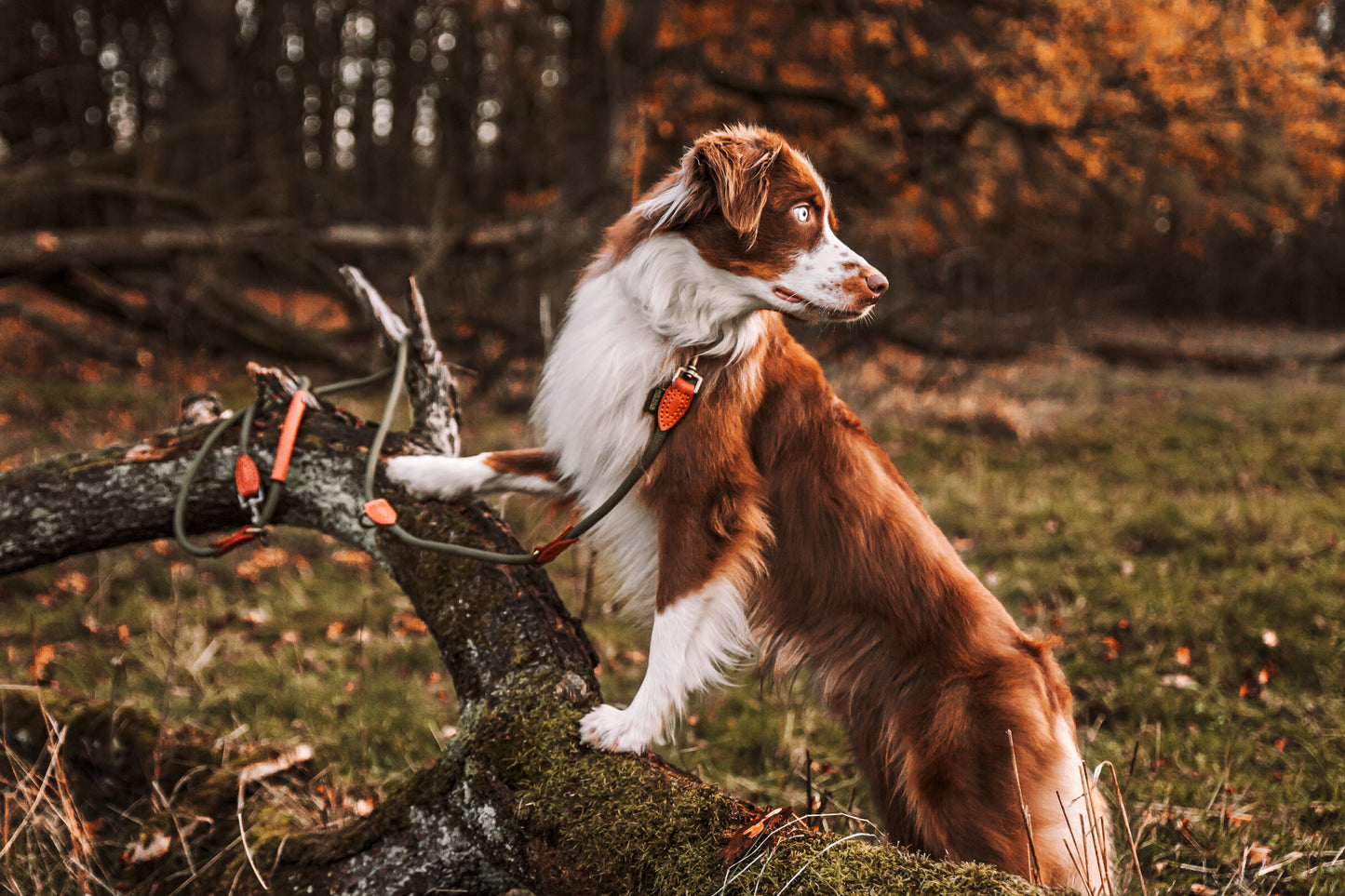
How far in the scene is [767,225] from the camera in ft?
8.01

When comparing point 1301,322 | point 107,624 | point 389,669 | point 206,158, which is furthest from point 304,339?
point 1301,322

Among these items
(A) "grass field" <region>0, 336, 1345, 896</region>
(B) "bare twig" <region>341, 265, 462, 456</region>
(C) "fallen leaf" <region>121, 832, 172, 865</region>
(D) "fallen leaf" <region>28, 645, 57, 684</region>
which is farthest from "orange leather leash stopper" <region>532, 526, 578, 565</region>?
(D) "fallen leaf" <region>28, 645, 57, 684</region>

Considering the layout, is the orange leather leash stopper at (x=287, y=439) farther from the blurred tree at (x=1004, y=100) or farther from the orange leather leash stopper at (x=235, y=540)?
the blurred tree at (x=1004, y=100)

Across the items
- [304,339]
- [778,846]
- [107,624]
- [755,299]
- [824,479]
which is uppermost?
[755,299]

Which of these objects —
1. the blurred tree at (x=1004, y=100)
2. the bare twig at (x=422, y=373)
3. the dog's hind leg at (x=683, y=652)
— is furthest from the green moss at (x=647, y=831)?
the blurred tree at (x=1004, y=100)

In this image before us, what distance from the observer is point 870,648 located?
2363 millimetres

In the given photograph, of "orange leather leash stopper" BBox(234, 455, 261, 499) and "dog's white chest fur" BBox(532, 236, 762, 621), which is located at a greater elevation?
"dog's white chest fur" BBox(532, 236, 762, 621)

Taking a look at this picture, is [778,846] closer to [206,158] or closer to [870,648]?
[870,648]

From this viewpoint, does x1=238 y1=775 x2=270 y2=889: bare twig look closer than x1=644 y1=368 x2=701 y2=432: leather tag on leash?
Yes

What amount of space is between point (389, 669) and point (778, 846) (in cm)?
301

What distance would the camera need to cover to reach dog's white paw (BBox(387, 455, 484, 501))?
259 centimetres

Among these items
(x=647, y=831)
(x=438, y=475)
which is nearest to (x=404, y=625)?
(x=438, y=475)

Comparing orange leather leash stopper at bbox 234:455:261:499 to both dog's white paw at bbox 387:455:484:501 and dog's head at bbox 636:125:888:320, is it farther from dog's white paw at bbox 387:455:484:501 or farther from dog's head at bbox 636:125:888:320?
dog's head at bbox 636:125:888:320

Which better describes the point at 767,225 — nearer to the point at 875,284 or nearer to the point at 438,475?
the point at 875,284
